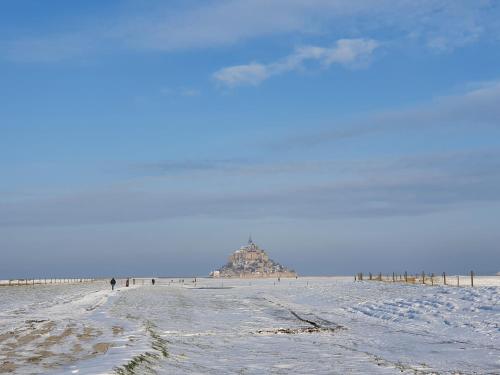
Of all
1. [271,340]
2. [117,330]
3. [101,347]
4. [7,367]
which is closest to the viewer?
[7,367]

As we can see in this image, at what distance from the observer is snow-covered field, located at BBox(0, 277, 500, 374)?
15.8 meters

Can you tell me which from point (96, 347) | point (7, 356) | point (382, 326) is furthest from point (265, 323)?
point (7, 356)

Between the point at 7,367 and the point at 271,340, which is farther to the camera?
the point at 271,340

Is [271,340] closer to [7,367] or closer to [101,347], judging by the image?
[101,347]

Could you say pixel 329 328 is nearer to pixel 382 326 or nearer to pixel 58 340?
pixel 382 326

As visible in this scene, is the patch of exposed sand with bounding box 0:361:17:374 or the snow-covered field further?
the snow-covered field

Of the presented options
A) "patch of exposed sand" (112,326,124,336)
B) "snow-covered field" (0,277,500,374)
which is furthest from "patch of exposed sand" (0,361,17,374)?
"patch of exposed sand" (112,326,124,336)

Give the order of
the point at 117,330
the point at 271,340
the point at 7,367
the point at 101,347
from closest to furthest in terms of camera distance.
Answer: the point at 7,367, the point at 101,347, the point at 271,340, the point at 117,330

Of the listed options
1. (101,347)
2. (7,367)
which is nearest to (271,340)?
(101,347)

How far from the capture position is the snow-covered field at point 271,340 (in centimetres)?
1584

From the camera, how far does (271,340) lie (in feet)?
73.9

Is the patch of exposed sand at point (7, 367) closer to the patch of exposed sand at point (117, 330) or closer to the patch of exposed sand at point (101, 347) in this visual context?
the patch of exposed sand at point (101, 347)

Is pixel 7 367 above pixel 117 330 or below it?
below

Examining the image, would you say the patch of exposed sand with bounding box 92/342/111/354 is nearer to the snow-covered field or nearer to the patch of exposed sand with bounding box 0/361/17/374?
the snow-covered field
